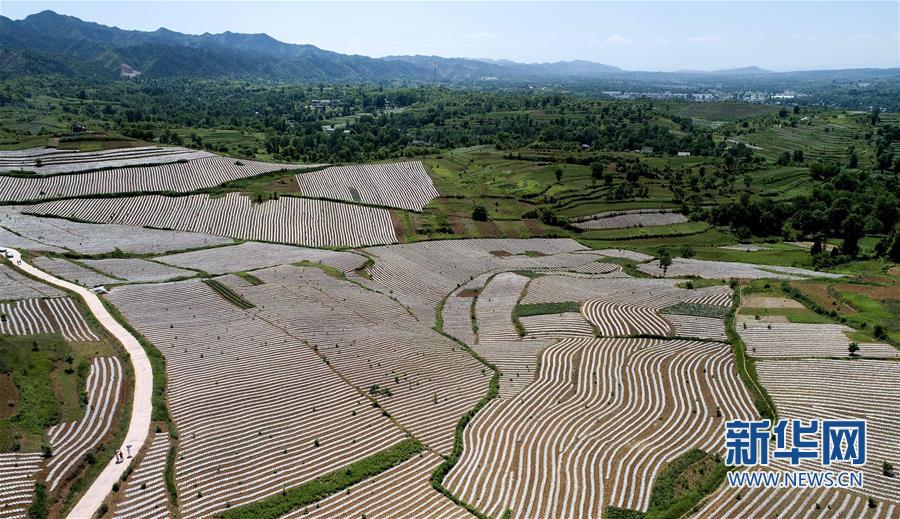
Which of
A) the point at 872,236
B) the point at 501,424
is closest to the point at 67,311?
the point at 501,424

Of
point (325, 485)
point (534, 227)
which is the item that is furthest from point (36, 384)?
point (534, 227)

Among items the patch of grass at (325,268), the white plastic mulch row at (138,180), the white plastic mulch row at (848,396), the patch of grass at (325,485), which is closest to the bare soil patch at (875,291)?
the white plastic mulch row at (848,396)

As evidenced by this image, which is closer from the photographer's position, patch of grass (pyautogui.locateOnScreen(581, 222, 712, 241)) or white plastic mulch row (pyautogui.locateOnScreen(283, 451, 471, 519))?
white plastic mulch row (pyautogui.locateOnScreen(283, 451, 471, 519))

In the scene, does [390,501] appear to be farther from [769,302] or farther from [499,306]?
[769,302]

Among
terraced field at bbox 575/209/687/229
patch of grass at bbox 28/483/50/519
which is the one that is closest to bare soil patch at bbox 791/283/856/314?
terraced field at bbox 575/209/687/229

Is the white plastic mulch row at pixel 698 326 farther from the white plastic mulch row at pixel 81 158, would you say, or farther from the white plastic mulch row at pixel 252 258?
the white plastic mulch row at pixel 81 158

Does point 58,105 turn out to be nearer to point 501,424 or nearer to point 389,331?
point 389,331

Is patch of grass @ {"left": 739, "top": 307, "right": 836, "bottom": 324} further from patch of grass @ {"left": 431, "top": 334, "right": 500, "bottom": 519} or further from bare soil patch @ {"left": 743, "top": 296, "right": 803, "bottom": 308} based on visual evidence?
patch of grass @ {"left": 431, "top": 334, "right": 500, "bottom": 519}
